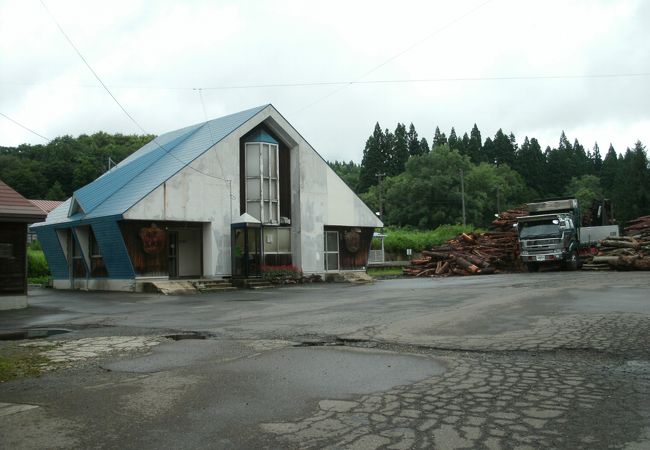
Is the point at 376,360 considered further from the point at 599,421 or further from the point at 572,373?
the point at 599,421

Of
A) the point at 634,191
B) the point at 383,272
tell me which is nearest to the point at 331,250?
the point at 383,272

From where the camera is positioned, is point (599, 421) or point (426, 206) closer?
point (599, 421)

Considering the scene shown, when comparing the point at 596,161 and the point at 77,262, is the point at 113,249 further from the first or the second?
the point at 596,161

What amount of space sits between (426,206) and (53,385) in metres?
74.7

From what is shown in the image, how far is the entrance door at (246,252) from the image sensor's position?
78.6 ft

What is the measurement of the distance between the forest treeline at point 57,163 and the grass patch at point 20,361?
46780mm

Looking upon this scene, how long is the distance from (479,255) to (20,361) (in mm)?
27872

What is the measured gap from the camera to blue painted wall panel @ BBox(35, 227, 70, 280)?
2702 cm

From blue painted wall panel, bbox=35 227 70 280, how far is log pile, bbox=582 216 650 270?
26.3 metres

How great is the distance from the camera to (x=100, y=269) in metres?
24.0

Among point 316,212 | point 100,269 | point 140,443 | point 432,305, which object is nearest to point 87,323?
point 432,305

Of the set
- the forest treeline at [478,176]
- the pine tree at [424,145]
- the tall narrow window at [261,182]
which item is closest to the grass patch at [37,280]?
the tall narrow window at [261,182]

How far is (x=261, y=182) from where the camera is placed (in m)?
25.6

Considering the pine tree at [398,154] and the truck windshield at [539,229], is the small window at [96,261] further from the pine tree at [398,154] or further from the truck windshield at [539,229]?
the pine tree at [398,154]
